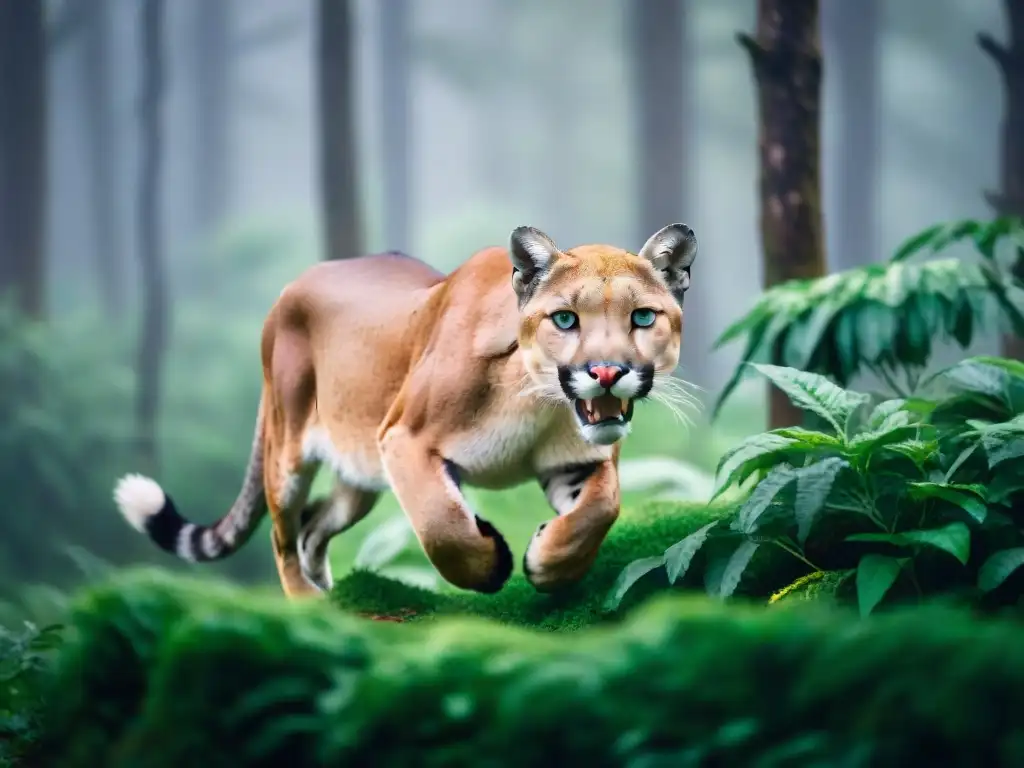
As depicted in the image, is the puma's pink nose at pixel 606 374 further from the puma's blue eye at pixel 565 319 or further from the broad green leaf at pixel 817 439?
the broad green leaf at pixel 817 439

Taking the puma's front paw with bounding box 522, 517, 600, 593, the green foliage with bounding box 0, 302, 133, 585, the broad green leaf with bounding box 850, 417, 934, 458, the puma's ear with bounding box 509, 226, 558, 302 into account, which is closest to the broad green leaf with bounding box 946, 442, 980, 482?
the broad green leaf with bounding box 850, 417, 934, 458

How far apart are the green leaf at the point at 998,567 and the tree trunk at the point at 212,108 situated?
15.0 metres

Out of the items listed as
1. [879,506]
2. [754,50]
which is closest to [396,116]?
[754,50]

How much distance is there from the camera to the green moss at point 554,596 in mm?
4219

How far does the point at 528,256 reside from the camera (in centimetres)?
386

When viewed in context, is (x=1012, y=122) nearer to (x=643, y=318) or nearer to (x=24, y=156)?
(x=643, y=318)

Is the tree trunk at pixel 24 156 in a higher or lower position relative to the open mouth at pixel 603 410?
higher

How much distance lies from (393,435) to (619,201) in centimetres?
1349

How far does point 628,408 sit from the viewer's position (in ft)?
12.1

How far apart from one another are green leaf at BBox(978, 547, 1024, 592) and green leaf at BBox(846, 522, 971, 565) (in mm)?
98

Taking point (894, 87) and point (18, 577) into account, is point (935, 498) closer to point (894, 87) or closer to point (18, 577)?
point (18, 577)

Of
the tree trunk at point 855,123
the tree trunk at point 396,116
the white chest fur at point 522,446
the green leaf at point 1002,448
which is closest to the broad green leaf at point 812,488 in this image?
the green leaf at point 1002,448

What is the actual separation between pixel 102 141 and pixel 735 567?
1484cm

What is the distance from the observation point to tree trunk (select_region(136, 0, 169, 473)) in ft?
42.5
